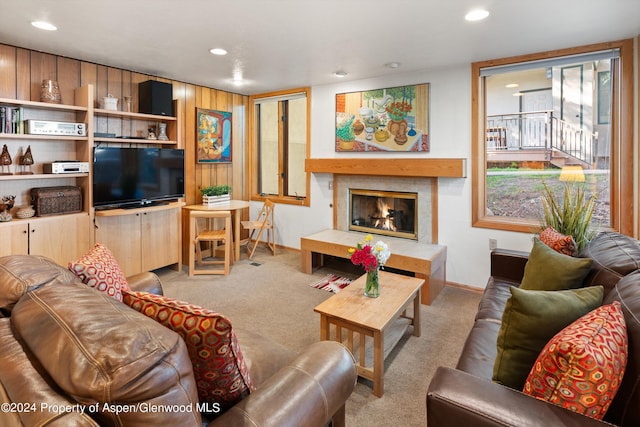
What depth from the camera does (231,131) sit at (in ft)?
17.8

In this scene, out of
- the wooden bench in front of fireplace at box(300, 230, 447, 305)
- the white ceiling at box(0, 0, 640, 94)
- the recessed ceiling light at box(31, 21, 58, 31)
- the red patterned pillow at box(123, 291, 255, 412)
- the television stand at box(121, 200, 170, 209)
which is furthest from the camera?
the television stand at box(121, 200, 170, 209)

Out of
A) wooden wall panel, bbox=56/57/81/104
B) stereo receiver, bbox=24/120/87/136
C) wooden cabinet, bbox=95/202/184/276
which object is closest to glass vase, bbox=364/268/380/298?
wooden cabinet, bbox=95/202/184/276

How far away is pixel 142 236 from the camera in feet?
13.3

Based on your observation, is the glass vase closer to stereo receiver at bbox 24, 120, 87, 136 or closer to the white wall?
the white wall

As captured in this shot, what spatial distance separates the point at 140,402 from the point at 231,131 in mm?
5057

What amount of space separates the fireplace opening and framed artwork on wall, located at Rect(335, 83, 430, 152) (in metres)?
0.56

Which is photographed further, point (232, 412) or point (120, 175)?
point (120, 175)

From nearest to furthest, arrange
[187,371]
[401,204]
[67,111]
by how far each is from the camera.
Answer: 1. [187,371]
2. [67,111]
3. [401,204]

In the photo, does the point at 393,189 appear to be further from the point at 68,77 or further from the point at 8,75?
the point at 8,75

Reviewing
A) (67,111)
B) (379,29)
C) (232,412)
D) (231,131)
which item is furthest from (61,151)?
(232,412)

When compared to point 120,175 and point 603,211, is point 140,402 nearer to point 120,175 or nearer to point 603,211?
point 120,175

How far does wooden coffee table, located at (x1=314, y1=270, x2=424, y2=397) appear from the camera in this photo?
83.0 inches

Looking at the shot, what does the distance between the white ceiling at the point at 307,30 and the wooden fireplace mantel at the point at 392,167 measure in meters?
1.03

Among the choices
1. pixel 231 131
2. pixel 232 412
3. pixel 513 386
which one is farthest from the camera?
pixel 231 131
